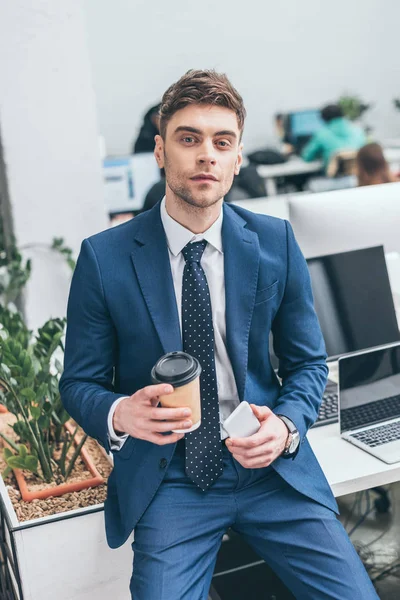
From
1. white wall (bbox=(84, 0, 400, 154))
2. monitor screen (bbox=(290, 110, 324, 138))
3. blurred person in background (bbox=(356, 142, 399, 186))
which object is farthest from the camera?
monitor screen (bbox=(290, 110, 324, 138))

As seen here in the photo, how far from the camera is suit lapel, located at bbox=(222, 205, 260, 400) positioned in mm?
1566

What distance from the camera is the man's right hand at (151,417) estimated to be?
129 cm

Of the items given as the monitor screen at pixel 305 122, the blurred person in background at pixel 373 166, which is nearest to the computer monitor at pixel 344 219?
the blurred person in background at pixel 373 166

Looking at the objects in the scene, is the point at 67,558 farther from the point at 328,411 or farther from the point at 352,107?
the point at 352,107

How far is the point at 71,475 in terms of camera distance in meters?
1.86

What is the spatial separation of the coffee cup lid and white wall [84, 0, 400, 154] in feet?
20.5

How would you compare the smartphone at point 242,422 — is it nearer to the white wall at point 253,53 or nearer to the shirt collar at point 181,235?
the shirt collar at point 181,235

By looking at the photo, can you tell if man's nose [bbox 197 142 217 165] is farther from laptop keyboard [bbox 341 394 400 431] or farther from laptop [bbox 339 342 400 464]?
laptop keyboard [bbox 341 394 400 431]

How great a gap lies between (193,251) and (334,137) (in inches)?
199

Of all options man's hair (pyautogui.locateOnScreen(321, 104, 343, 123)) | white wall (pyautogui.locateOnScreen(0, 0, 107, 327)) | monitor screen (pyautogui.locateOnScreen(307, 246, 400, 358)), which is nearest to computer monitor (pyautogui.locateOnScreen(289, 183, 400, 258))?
monitor screen (pyautogui.locateOnScreen(307, 246, 400, 358))

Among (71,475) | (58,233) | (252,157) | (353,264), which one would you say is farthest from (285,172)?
(71,475)

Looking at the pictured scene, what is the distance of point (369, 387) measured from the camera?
1831mm

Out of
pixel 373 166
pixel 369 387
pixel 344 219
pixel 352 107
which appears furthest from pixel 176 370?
pixel 352 107

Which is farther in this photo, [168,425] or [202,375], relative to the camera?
[202,375]
